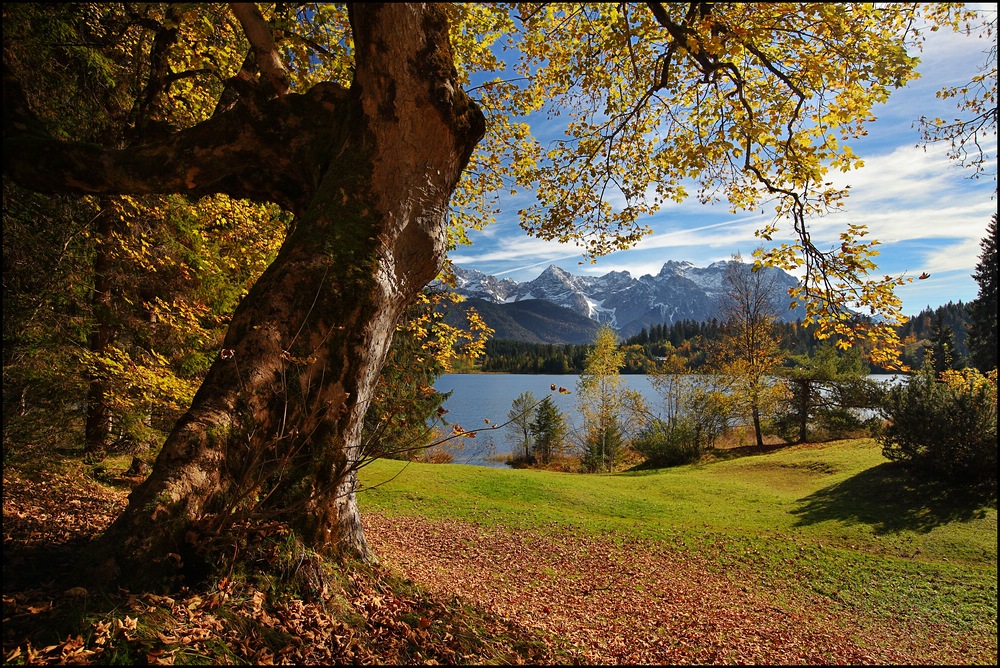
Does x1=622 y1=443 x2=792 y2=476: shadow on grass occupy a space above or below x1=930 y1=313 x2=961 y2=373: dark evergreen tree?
below

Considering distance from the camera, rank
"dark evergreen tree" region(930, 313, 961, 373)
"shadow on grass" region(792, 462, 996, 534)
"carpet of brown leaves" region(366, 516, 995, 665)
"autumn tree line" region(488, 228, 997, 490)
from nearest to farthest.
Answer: "carpet of brown leaves" region(366, 516, 995, 665) < "shadow on grass" region(792, 462, 996, 534) < "autumn tree line" region(488, 228, 997, 490) < "dark evergreen tree" region(930, 313, 961, 373)

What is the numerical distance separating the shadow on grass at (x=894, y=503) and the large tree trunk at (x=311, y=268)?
12342mm

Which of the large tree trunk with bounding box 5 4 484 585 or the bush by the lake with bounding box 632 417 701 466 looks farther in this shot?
the bush by the lake with bounding box 632 417 701 466

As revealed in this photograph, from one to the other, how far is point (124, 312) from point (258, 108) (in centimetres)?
599

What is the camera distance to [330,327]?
127 inches

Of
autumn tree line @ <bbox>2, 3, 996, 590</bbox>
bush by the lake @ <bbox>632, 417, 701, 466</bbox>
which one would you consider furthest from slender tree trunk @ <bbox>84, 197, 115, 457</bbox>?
bush by the lake @ <bbox>632, 417, 701, 466</bbox>

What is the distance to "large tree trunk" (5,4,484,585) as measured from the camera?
2682mm

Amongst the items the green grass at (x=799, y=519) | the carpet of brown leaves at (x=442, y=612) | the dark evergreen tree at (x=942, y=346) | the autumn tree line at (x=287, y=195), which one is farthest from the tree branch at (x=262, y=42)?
the dark evergreen tree at (x=942, y=346)

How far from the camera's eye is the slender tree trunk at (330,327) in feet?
8.58

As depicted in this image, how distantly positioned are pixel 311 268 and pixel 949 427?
50.8ft

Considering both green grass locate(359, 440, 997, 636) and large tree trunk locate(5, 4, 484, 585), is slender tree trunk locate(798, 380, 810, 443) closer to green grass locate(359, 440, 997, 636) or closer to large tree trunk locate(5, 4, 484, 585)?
green grass locate(359, 440, 997, 636)

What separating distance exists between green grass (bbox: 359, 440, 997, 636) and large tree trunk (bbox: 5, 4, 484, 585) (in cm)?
543

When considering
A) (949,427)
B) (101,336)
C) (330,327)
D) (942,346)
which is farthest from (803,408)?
(101,336)

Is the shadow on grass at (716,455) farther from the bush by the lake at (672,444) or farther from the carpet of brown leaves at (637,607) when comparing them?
the carpet of brown leaves at (637,607)
